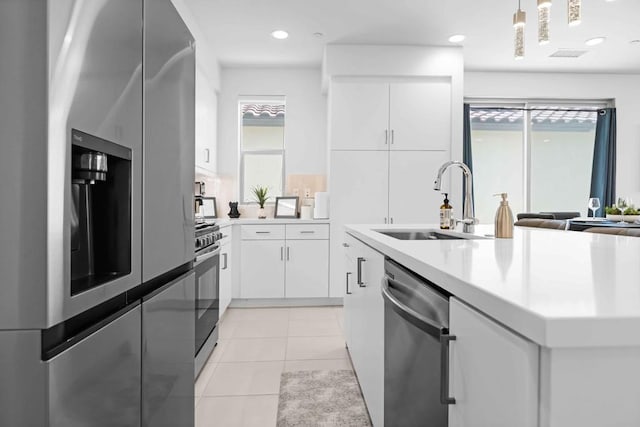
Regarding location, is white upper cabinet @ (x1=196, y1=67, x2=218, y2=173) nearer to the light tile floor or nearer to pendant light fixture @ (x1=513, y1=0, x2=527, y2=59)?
the light tile floor

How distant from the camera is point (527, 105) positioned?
203 inches

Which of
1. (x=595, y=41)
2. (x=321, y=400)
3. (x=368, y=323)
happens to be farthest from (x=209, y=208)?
(x=595, y=41)

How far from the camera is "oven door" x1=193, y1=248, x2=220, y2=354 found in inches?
90.8

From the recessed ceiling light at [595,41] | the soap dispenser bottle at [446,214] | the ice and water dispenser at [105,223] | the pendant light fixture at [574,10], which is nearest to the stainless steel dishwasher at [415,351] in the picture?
the ice and water dispenser at [105,223]

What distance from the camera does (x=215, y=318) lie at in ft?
9.38

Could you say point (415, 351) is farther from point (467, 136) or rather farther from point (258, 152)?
point (467, 136)

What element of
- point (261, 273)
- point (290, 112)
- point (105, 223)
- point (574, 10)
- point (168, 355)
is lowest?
point (261, 273)

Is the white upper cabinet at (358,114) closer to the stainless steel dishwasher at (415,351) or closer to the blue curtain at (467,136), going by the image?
the blue curtain at (467,136)

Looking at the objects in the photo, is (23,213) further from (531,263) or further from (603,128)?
(603,128)

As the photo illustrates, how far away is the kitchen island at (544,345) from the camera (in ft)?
1.45

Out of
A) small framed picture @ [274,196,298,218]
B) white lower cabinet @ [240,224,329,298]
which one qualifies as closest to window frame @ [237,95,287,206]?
small framed picture @ [274,196,298,218]

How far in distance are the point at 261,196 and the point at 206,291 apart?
2250 millimetres

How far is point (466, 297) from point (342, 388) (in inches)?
70.4

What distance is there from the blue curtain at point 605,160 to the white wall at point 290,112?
3.53m
